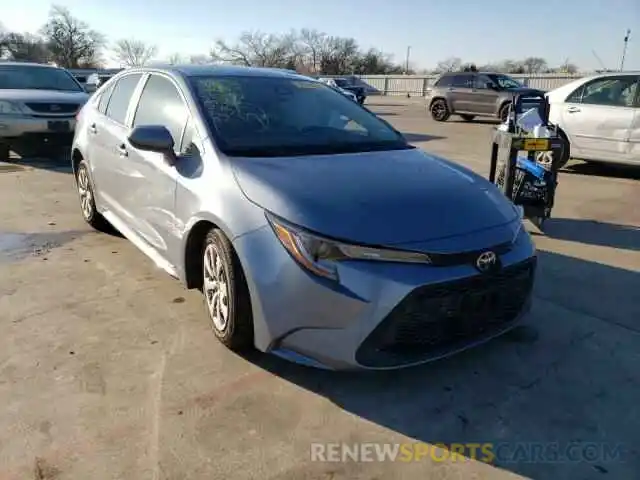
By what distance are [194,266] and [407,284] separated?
1463mm

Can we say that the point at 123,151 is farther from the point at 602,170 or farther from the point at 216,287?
the point at 602,170

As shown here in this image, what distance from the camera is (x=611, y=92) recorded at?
8.34 metres

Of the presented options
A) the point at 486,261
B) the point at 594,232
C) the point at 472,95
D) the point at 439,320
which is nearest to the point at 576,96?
the point at 594,232

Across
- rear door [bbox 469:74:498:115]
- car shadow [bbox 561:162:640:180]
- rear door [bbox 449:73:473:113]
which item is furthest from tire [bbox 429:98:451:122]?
car shadow [bbox 561:162:640:180]

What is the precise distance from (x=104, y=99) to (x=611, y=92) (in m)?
7.33

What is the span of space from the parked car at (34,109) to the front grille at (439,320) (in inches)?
326

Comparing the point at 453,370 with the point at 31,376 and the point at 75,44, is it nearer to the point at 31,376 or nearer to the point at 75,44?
the point at 31,376

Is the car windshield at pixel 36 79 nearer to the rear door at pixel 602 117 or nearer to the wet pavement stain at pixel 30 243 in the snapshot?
the wet pavement stain at pixel 30 243

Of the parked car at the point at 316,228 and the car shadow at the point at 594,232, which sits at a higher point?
the parked car at the point at 316,228

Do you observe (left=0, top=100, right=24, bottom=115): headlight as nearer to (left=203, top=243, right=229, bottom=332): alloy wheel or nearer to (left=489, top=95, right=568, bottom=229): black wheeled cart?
(left=203, top=243, right=229, bottom=332): alloy wheel

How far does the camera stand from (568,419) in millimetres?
2545

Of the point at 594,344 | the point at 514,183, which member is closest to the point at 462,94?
the point at 514,183

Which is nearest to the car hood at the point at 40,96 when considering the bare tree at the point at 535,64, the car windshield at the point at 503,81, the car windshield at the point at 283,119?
the car windshield at the point at 283,119

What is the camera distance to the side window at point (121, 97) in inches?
170
